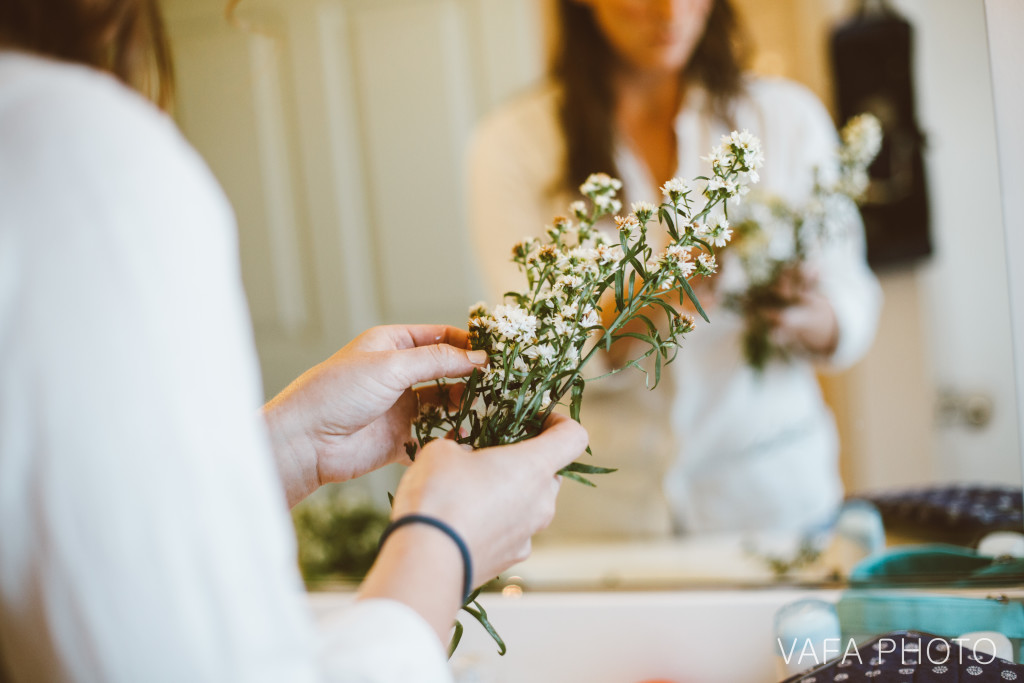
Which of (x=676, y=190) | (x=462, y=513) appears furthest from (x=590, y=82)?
(x=462, y=513)

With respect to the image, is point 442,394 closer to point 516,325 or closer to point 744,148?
point 516,325

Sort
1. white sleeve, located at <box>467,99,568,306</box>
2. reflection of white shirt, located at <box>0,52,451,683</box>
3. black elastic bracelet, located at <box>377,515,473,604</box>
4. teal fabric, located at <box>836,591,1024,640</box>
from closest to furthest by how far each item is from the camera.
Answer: reflection of white shirt, located at <box>0,52,451,683</box>, black elastic bracelet, located at <box>377,515,473,604</box>, teal fabric, located at <box>836,591,1024,640</box>, white sleeve, located at <box>467,99,568,306</box>

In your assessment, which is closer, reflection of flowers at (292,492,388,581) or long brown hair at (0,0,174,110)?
long brown hair at (0,0,174,110)

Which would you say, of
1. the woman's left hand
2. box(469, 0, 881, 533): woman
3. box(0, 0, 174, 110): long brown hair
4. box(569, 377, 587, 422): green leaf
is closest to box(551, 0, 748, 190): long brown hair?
box(469, 0, 881, 533): woman

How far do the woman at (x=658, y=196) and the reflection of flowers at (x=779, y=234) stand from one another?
0.6 inches

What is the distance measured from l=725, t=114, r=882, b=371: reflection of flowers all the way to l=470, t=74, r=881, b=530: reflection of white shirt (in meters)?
0.02

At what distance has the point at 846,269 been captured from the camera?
36.6 inches

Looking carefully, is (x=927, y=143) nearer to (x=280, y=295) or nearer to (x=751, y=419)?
(x=751, y=419)

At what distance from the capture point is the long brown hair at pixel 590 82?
3.16ft

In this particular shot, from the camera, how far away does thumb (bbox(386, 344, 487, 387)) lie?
52cm

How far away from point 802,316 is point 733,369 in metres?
0.12

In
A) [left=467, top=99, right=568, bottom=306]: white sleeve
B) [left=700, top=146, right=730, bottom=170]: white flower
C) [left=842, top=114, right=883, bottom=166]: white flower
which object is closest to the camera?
[left=700, top=146, right=730, bottom=170]: white flower

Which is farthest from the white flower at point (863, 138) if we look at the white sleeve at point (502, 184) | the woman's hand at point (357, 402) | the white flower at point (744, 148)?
the woman's hand at point (357, 402)

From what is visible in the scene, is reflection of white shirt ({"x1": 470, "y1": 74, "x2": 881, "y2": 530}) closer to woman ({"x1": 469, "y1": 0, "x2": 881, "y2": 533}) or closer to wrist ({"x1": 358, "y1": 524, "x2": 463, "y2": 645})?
woman ({"x1": 469, "y1": 0, "x2": 881, "y2": 533})
